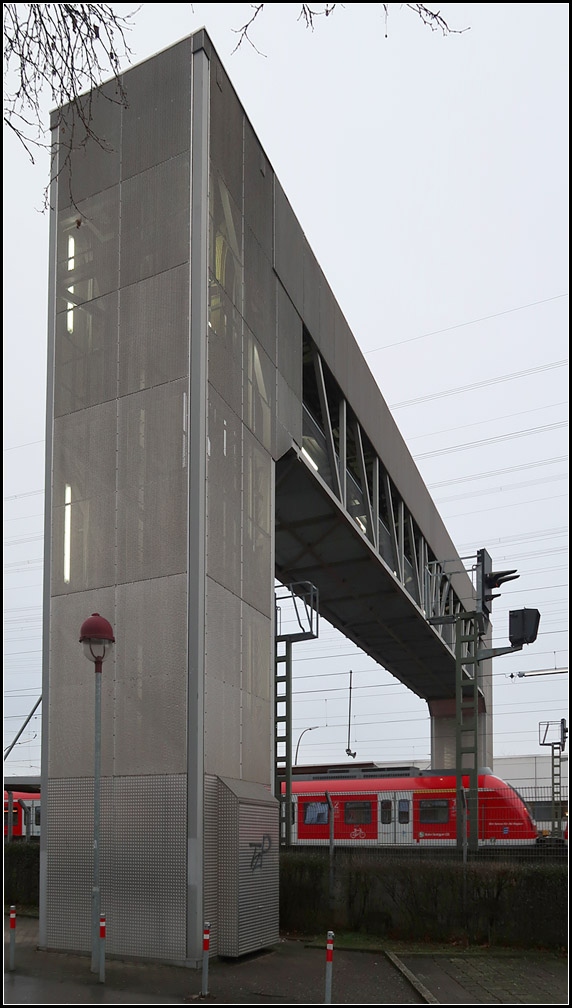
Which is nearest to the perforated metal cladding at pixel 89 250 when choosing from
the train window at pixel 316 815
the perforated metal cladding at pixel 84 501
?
the perforated metal cladding at pixel 84 501

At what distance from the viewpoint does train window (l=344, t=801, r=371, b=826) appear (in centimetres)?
3070

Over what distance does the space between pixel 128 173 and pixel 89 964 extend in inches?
480

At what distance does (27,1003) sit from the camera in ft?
34.8

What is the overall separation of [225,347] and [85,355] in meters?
2.37

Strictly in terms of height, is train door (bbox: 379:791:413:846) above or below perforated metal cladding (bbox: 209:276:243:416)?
below

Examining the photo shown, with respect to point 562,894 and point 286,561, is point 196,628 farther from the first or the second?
point 286,561

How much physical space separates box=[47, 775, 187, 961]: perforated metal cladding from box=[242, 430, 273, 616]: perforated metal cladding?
3772 mm

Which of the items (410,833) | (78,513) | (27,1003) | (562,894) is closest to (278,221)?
(78,513)

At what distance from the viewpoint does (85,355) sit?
1617cm

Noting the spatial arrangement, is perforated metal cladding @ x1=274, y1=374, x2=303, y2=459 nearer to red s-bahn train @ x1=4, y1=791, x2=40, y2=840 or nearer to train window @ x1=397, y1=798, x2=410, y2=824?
Answer: train window @ x1=397, y1=798, x2=410, y2=824

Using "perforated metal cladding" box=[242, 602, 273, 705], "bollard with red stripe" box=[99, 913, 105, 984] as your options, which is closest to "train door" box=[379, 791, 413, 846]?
"perforated metal cladding" box=[242, 602, 273, 705]

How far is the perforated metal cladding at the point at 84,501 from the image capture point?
15211 mm

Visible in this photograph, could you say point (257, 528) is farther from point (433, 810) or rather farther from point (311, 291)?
point (433, 810)

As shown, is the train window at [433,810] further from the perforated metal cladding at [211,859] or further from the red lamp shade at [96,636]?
the red lamp shade at [96,636]
